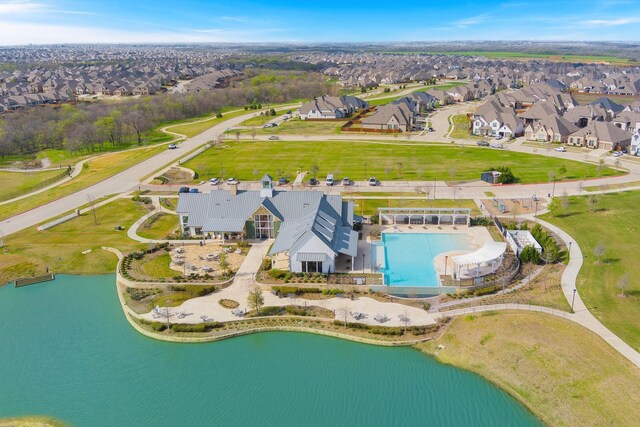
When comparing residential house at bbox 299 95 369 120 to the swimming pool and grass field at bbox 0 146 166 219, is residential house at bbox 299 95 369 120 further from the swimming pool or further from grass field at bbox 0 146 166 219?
the swimming pool

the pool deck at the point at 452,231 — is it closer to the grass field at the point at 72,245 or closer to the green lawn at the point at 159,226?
the green lawn at the point at 159,226

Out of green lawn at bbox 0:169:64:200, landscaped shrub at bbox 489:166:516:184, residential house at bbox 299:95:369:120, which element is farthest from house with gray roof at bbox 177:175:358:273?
residential house at bbox 299:95:369:120

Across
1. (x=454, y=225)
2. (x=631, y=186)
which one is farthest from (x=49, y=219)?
(x=631, y=186)

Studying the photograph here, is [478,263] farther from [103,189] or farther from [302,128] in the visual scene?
[302,128]

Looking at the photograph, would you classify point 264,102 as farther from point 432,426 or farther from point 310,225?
point 432,426

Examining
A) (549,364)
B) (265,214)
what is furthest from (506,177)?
(549,364)
